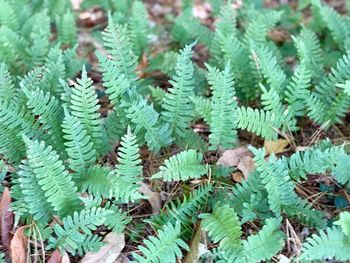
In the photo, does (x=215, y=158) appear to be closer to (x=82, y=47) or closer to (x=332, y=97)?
(x=332, y=97)

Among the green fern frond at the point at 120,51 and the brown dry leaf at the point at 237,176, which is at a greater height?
the green fern frond at the point at 120,51

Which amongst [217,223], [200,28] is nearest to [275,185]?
[217,223]

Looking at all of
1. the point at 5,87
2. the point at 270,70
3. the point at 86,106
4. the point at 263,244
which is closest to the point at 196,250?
the point at 263,244

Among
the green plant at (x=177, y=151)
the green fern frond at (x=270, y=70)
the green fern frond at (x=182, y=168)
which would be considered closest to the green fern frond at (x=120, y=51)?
the green plant at (x=177, y=151)

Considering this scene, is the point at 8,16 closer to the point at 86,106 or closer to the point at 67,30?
the point at 67,30

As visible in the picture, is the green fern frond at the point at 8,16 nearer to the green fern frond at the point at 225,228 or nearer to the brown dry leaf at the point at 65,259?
the brown dry leaf at the point at 65,259

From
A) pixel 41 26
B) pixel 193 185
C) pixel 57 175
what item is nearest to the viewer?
pixel 57 175
